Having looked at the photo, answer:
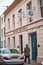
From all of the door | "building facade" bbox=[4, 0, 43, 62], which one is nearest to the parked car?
"building facade" bbox=[4, 0, 43, 62]

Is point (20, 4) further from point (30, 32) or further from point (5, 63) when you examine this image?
point (5, 63)

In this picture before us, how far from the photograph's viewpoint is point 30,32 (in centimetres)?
2931

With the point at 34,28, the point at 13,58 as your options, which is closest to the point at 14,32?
the point at 34,28

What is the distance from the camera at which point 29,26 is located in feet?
96.4

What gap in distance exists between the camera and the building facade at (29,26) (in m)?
25.8

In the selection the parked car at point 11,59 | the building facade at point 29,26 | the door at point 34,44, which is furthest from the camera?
the door at point 34,44

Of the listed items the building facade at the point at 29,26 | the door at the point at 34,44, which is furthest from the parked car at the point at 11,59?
the door at the point at 34,44

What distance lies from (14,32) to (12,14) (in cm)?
357

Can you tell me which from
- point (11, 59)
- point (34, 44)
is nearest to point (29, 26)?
point (34, 44)

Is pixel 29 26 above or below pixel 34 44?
above

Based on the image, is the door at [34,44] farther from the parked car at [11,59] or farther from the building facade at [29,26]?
the parked car at [11,59]

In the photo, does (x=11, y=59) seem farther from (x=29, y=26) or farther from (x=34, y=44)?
(x=29, y=26)

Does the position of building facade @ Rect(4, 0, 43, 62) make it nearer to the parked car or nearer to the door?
the door

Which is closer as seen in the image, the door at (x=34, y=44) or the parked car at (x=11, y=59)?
the parked car at (x=11, y=59)
